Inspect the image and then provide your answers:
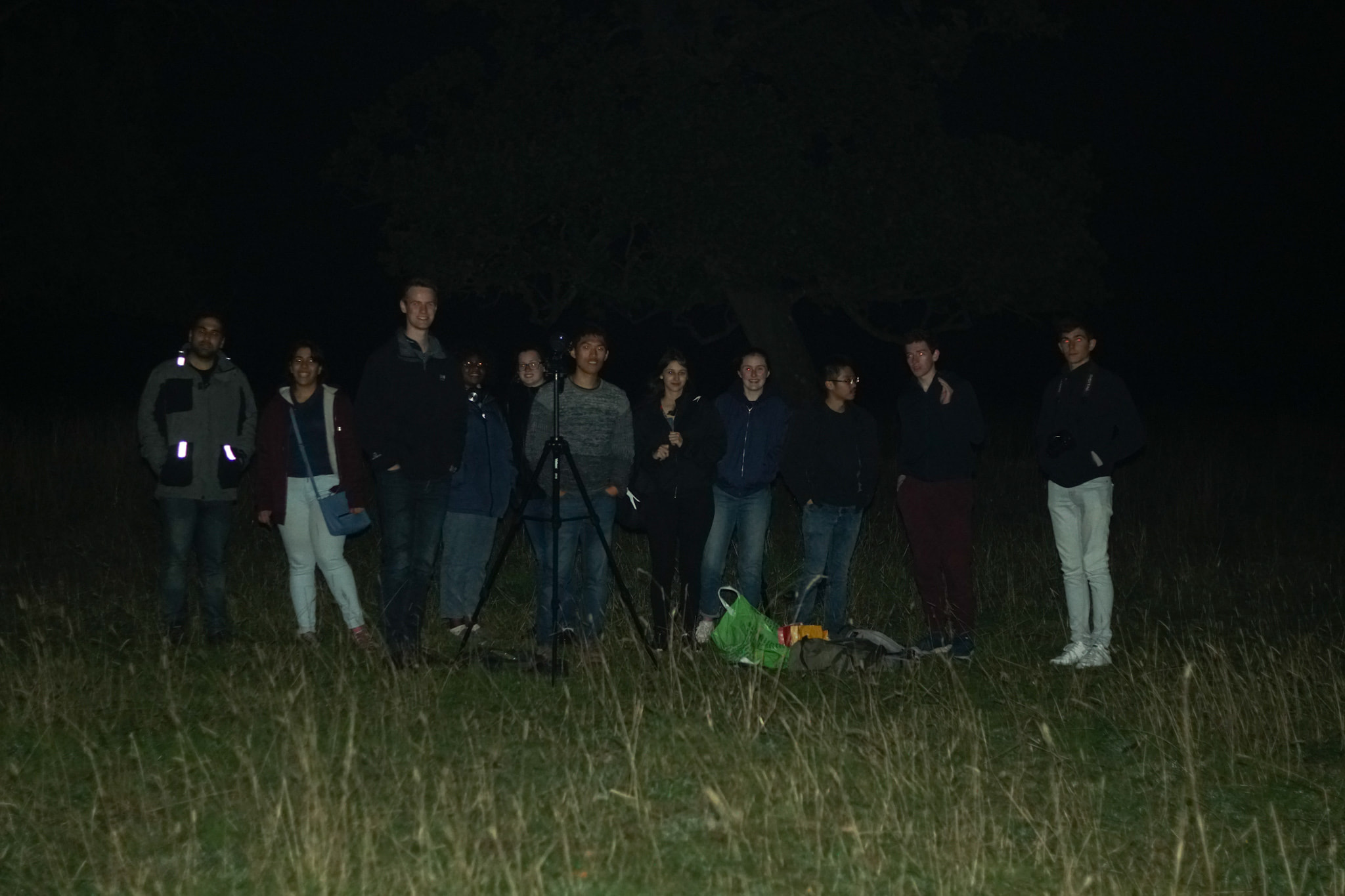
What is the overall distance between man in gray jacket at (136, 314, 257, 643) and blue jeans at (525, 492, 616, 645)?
1578 millimetres

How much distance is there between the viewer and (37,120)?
22.9 metres

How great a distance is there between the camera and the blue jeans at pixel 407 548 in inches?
271

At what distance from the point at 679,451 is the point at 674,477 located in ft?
0.49

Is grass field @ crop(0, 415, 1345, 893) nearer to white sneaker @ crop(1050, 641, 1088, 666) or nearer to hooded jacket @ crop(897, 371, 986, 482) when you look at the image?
white sneaker @ crop(1050, 641, 1088, 666)

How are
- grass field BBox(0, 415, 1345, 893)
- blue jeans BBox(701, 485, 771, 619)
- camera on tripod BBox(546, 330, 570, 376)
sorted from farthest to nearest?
1. blue jeans BBox(701, 485, 771, 619)
2. camera on tripod BBox(546, 330, 570, 376)
3. grass field BBox(0, 415, 1345, 893)

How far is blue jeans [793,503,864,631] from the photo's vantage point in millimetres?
7676

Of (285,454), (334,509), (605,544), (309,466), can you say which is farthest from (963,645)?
(285,454)

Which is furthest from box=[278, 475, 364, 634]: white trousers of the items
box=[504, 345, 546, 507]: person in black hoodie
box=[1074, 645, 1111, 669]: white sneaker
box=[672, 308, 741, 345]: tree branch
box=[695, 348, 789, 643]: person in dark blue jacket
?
box=[672, 308, 741, 345]: tree branch

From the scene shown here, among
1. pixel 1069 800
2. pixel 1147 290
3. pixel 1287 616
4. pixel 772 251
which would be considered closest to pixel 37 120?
pixel 772 251

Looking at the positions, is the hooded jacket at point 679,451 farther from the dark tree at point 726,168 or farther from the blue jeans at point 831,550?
the dark tree at point 726,168

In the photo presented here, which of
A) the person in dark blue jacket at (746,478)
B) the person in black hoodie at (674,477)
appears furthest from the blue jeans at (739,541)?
the person in black hoodie at (674,477)

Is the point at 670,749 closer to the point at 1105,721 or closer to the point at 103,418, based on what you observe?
the point at 1105,721

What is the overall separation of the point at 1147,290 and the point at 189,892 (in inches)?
1916

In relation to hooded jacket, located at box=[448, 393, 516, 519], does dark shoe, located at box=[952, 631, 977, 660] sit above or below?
below
